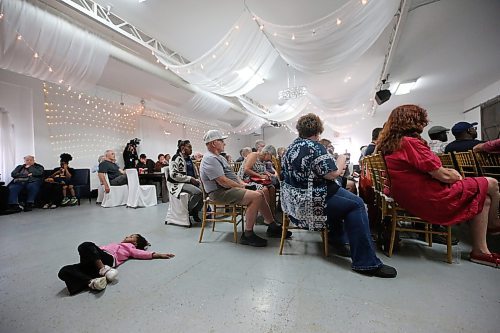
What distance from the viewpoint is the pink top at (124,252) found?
1809mm

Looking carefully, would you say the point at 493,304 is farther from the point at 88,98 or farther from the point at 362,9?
the point at 88,98

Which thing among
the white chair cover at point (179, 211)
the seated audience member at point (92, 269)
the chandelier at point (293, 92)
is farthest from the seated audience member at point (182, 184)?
the chandelier at point (293, 92)

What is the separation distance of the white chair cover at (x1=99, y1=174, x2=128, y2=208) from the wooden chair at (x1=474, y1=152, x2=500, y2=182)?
545 centimetres

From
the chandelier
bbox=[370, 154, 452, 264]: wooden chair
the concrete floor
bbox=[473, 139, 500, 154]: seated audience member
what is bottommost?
the concrete floor

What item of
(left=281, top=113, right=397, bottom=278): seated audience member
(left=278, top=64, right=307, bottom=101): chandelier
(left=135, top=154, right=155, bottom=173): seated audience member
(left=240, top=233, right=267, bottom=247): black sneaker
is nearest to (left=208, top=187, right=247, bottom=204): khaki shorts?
(left=240, top=233, right=267, bottom=247): black sneaker

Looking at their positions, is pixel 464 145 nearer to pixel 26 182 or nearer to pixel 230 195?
pixel 230 195

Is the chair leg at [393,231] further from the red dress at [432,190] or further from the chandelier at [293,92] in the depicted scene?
the chandelier at [293,92]

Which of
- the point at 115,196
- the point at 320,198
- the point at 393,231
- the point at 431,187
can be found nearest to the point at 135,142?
the point at 115,196

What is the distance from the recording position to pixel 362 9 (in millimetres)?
2570

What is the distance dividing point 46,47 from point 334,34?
12.3ft

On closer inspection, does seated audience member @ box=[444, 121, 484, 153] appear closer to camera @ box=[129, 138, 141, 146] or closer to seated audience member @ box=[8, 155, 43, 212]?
seated audience member @ box=[8, 155, 43, 212]

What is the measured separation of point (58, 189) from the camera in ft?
16.0

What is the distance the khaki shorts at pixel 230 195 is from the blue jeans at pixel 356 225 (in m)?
0.87

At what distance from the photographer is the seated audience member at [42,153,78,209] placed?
15.8ft
